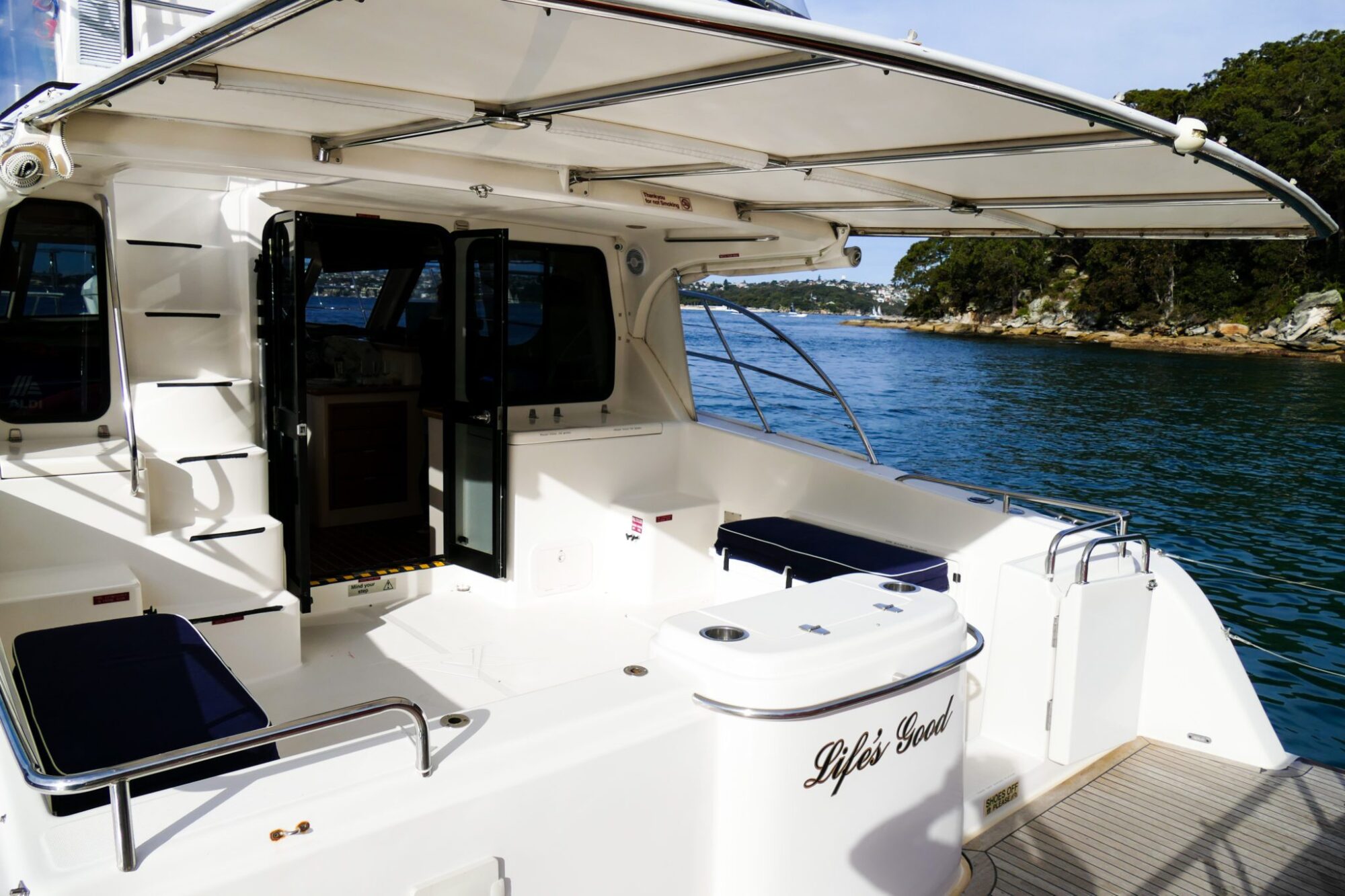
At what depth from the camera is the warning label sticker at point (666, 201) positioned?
3.40 metres

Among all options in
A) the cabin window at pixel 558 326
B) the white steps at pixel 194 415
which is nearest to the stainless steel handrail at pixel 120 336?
the white steps at pixel 194 415

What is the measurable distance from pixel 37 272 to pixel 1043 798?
12.6 ft

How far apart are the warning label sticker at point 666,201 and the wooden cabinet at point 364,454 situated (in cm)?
250

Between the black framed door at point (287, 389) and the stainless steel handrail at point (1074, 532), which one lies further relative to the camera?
the black framed door at point (287, 389)

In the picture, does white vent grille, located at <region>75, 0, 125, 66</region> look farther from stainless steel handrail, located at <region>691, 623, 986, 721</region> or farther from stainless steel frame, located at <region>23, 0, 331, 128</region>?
stainless steel handrail, located at <region>691, 623, 986, 721</region>

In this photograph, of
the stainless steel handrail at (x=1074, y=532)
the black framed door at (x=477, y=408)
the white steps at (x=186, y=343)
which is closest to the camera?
the stainless steel handrail at (x=1074, y=532)

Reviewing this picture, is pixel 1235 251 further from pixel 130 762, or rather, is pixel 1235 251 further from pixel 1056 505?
pixel 130 762

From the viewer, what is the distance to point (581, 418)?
484cm

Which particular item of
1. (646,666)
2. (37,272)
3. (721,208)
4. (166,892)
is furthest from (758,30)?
(37,272)

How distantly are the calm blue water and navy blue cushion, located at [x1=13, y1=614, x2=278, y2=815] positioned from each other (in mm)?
2926

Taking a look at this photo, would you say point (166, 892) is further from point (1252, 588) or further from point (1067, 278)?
point (1067, 278)

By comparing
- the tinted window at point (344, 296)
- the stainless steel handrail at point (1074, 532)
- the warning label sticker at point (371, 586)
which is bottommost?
the warning label sticker at point (371, 586)

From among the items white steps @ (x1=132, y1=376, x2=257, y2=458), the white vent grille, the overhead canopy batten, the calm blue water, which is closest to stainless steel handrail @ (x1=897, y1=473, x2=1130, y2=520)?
the overhead canopy batten

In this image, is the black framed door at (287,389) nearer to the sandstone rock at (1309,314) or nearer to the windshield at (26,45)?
the windshield at (26,45)
